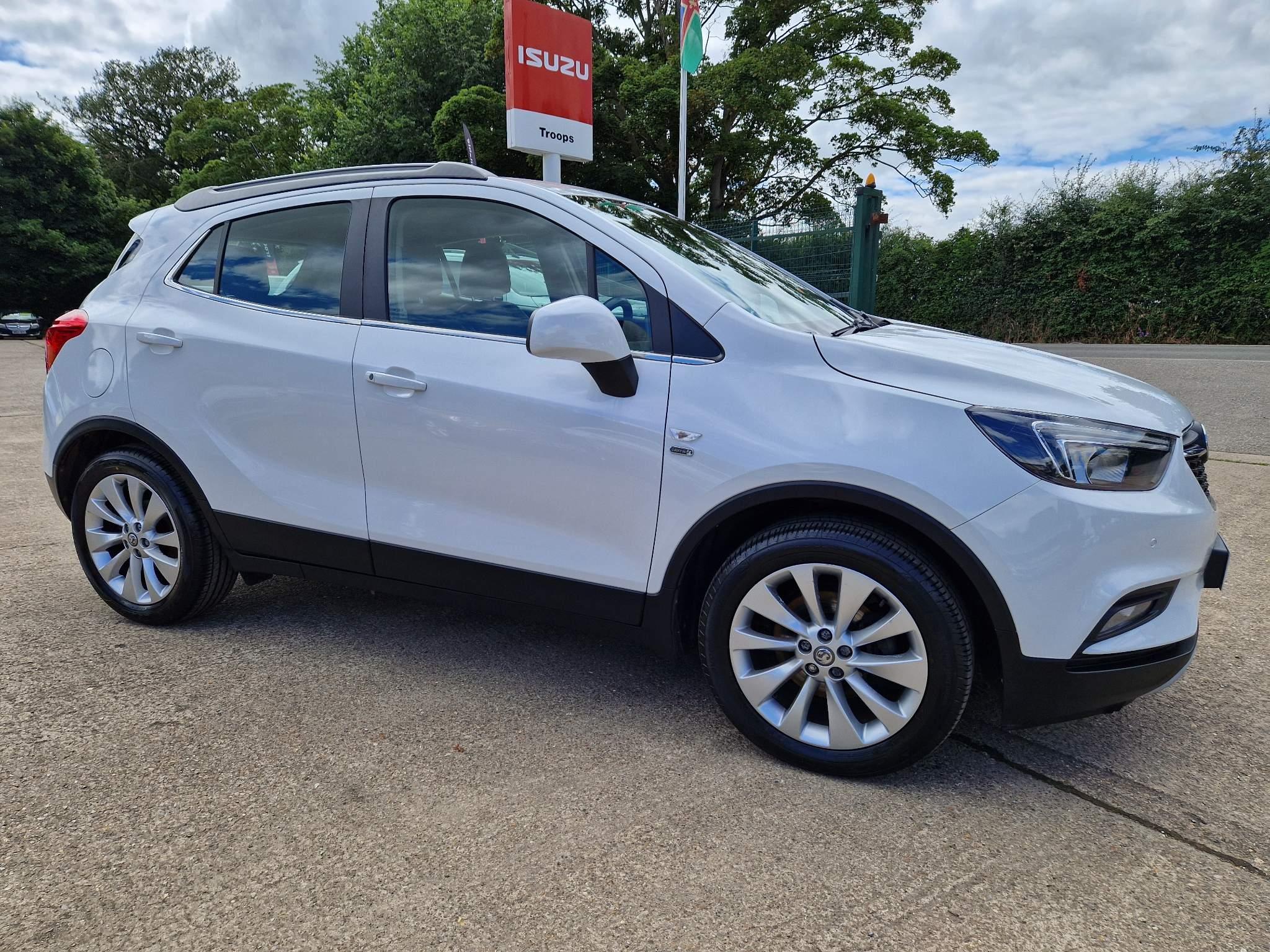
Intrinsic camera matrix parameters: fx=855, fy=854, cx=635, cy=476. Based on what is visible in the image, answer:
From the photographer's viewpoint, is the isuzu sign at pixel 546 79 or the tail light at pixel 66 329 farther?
the isuzu sign at pixel 546 79

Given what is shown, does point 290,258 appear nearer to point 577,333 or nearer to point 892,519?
point 577,333

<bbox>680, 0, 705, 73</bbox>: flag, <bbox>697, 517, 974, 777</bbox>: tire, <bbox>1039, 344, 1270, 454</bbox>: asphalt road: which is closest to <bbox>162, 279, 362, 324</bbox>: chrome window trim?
<bbox>697, 517, 974, 777</bbox>: tire

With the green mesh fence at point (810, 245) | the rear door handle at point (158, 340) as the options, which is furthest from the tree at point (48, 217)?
the rear door handle at point (158, 340)

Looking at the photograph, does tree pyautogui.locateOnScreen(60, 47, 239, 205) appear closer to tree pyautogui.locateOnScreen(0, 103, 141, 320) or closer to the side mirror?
tree pyautogui.locateOnScreen(0, 103, 141, 320)

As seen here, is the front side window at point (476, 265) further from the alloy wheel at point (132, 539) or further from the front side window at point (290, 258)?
the alloy wheel at point (132, 539)

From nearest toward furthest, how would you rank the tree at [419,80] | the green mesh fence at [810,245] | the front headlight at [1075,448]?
the front headlight at [1075,448]
the green mesh fence at [810,245]
the tree at [419,80]

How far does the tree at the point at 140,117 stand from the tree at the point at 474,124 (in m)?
35.5

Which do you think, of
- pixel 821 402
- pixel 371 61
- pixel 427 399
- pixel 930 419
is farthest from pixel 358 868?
pixel 371 61

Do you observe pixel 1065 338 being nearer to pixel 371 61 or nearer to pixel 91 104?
pixel 371 61

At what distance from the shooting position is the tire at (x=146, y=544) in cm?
331

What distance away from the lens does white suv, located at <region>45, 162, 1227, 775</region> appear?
2217mm

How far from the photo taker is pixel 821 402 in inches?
92.3

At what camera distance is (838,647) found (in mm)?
2363

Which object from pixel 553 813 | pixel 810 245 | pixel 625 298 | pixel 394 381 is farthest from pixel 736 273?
pixel 810 245
